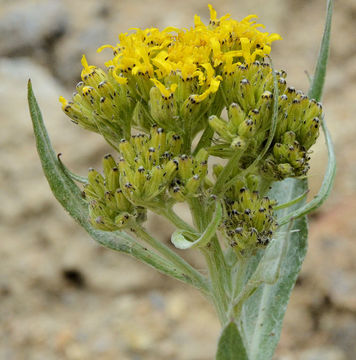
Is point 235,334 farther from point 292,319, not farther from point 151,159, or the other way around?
point 292,319

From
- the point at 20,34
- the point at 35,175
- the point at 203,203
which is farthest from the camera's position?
the point at 20,34

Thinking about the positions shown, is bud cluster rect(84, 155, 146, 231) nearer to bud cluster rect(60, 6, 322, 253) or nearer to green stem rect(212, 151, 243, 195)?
bud cluster rect(60, 6, 322, 253)

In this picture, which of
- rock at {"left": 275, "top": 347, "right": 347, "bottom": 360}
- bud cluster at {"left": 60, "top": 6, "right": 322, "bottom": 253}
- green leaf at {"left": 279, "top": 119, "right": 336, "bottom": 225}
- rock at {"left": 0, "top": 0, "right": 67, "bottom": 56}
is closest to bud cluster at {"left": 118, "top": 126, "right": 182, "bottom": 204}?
bud cluster at {"left": 60, "top": 6, "right": 322, "bottom": 253}

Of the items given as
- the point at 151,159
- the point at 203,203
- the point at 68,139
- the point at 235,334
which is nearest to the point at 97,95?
the point at 151,159

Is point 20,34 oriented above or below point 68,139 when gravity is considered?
above

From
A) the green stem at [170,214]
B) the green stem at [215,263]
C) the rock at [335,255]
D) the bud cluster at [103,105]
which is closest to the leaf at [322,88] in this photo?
the green stem at [215,263]

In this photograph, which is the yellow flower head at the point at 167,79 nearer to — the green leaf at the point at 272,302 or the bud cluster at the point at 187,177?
the bud cluster at the point at 187,177
